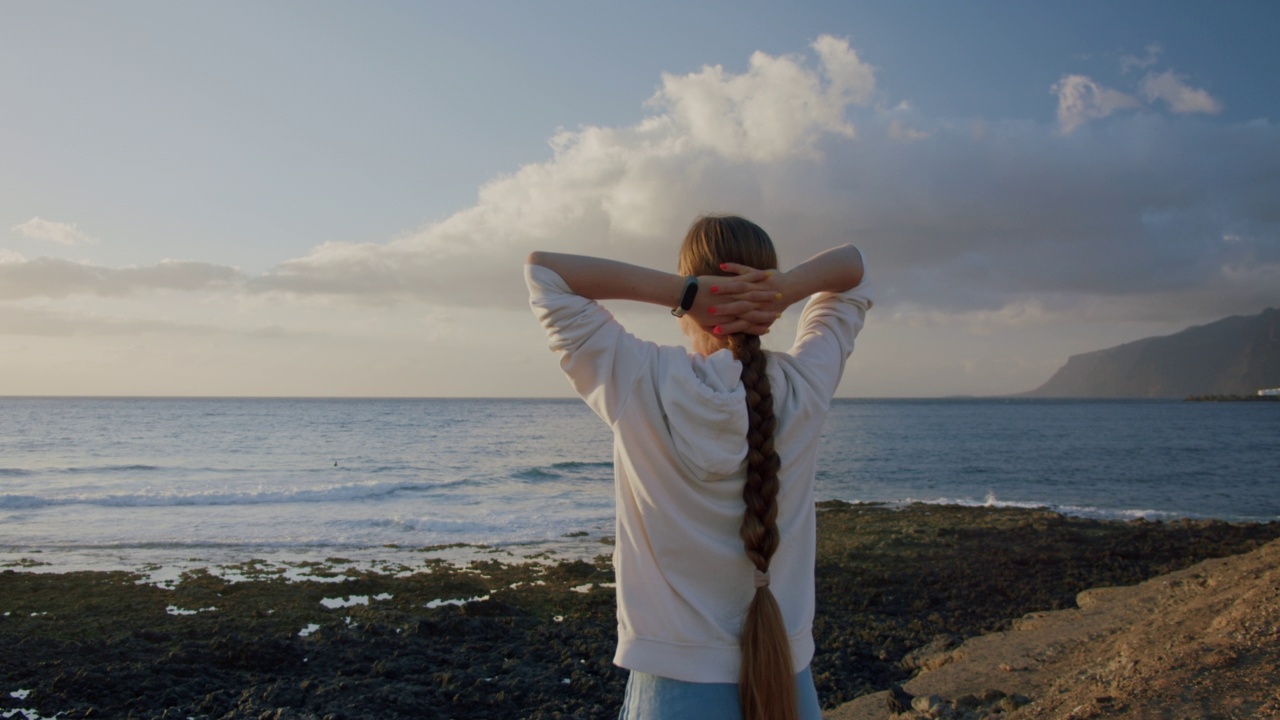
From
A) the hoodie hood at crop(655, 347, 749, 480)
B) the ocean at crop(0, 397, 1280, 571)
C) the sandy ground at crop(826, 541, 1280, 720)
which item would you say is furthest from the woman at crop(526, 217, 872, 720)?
the ocean at crop(0, 397, 1280, 571)

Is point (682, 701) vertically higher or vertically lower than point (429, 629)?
higher

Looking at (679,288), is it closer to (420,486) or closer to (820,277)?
(820,277)

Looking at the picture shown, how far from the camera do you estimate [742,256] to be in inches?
64.2

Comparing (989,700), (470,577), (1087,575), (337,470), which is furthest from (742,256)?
(337,470)

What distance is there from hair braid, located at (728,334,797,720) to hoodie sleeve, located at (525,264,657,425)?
23cm

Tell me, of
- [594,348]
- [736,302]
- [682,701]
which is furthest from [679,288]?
[682,701]

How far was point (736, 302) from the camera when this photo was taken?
1.52 m

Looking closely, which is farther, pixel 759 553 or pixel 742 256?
pixel 742 256

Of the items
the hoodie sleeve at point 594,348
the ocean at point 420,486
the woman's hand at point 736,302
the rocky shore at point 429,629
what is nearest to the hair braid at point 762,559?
the woman's hand at point 736,302

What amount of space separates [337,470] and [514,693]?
76.1 ft

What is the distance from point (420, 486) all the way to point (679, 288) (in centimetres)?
2287

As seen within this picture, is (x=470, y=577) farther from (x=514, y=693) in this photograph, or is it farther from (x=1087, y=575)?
(x=1087, y=575)

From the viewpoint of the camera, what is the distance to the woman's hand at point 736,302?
1525 mm

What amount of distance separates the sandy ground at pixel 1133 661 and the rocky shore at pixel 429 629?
32 cm
